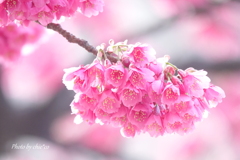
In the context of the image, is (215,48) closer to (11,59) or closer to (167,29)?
(167,29)

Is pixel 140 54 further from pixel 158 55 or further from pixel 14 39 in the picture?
pixel 158 55

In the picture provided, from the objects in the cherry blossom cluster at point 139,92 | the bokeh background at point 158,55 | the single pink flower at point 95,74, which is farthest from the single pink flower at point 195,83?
the bokeh background at point 158,55

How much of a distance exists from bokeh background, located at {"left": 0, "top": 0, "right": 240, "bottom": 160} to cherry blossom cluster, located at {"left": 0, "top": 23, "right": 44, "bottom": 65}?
65 cm

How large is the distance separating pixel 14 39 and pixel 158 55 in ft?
2.67

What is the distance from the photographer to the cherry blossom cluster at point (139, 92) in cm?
35

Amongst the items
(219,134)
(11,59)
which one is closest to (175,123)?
(11,59)

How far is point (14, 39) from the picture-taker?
0.69 metres

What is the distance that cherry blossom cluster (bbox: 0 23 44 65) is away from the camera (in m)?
0.68

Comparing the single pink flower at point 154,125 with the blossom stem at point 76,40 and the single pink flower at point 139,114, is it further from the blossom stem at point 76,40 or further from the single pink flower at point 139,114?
the blossom stem at point 76,40

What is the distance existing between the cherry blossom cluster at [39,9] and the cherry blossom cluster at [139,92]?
0.06 m

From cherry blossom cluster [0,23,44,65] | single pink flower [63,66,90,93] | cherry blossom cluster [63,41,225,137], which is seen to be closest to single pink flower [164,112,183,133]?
cherry blossom cluster [63,41,225,137]

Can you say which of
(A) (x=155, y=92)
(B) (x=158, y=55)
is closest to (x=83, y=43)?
(A) (x=155, y=92)

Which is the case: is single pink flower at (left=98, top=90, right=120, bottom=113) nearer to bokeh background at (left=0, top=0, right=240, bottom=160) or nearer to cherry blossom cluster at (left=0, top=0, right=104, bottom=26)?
cherry blossom cluster at (left=0, top=0, right=104, bottom=26)

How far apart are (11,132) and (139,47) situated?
111cm
